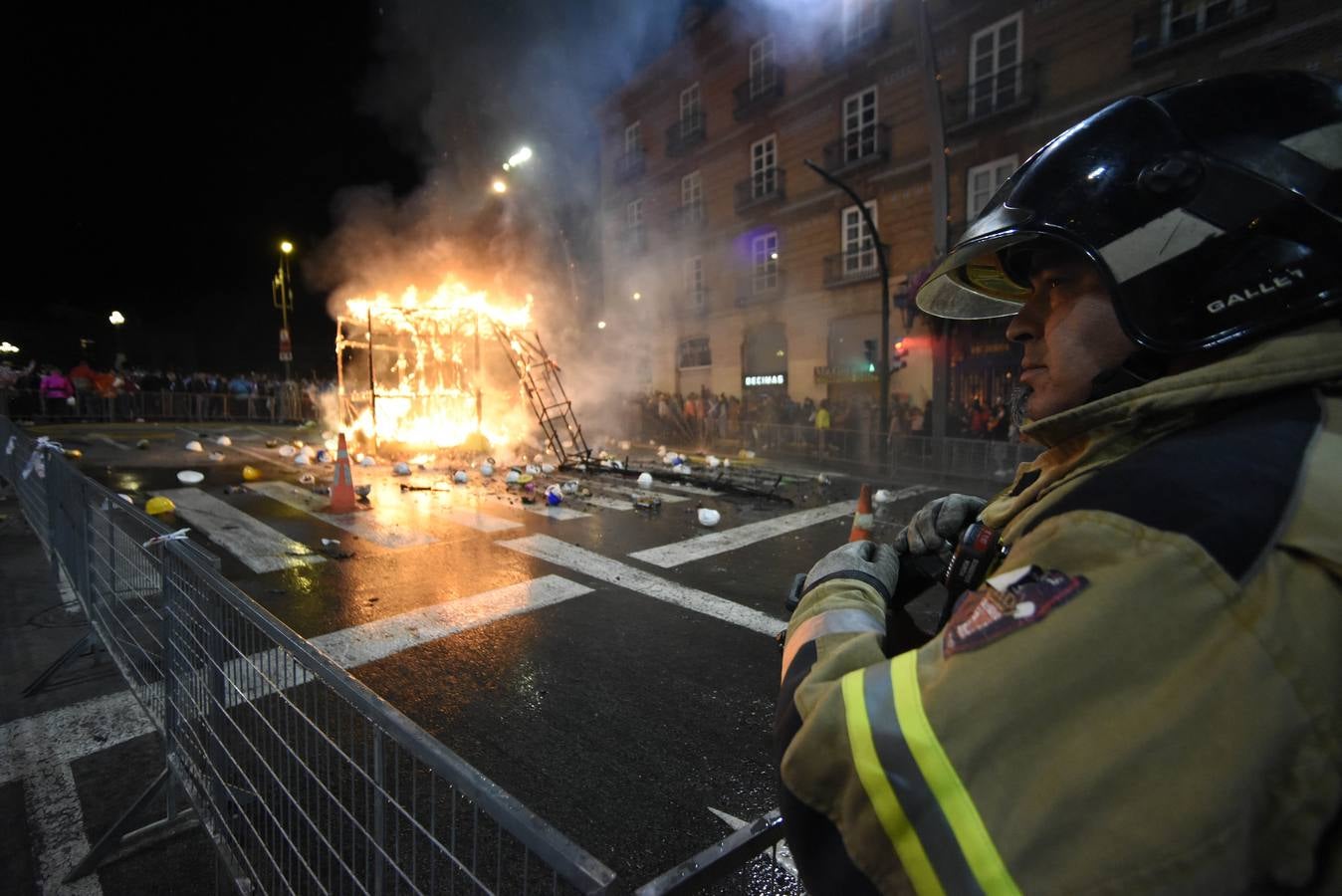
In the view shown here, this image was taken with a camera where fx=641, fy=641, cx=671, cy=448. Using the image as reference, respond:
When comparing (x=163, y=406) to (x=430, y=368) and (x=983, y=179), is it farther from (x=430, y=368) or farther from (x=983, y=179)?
(x=983, y=179)

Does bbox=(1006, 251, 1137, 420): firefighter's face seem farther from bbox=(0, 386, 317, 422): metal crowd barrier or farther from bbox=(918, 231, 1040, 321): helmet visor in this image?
bbox=(0, 386, 317, 422): metal crowd barrier

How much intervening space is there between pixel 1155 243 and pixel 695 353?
79.9 feet

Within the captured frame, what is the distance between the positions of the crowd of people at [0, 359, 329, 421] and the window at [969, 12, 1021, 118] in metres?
21.6

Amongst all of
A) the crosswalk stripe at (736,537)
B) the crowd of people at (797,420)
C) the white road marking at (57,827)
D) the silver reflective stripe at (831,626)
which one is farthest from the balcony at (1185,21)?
the white road marking at (57,827)

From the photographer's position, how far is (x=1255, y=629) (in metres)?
0.67

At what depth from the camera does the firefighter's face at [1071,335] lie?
118cm

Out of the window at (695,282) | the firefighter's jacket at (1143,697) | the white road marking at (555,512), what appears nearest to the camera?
the firefighter's jacket at (1143,697)

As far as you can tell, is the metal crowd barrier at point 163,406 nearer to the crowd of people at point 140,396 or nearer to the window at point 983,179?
the crowd of people at point 140,396

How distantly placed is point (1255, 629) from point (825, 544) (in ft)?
20.5

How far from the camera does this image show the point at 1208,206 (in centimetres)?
104

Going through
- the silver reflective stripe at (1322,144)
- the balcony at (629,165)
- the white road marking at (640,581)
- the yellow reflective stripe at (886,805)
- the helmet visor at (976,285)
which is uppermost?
the balcony at (629,165)

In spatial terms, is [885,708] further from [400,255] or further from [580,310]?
[580,310]

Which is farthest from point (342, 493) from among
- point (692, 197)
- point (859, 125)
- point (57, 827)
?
point (692, 197)

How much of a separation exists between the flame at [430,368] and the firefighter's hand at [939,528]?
12.6 metres
